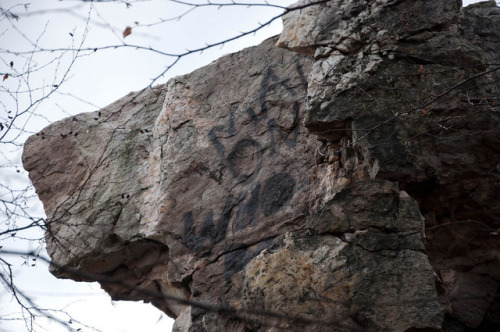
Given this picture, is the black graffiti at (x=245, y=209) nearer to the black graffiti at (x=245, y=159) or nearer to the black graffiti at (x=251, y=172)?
the black graffiti at (x=251, y=172)

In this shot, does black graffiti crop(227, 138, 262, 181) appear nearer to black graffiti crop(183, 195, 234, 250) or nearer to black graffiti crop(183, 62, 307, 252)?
black graffiti crop(183, 62, 307, 252)

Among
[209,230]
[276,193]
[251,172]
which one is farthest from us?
[251,172]

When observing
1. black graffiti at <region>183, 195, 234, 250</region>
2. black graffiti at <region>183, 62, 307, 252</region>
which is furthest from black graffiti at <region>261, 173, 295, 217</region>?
black graffiti at <region>183, 195, 234, 250</region>

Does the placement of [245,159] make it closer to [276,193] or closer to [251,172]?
[251,172]

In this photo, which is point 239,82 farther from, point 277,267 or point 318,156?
point 277,267

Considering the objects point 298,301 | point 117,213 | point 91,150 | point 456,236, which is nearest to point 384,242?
point 298,301

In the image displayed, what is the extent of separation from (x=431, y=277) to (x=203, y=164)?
2973mm

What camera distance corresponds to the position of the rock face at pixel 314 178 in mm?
4398

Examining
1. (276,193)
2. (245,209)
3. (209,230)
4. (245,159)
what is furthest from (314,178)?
(209,230)

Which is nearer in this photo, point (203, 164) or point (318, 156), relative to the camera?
point (318, 156)

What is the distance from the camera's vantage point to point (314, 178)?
18.8 feet

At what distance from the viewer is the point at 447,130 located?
4883 mm

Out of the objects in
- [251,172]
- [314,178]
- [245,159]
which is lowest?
[314,178]

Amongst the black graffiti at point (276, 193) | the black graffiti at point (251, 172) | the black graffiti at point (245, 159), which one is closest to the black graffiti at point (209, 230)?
the black graffiti at point (251, 172)
